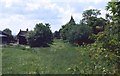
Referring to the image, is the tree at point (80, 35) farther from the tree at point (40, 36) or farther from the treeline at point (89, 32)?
the tree at point (40, 36)

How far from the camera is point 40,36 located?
64.4m

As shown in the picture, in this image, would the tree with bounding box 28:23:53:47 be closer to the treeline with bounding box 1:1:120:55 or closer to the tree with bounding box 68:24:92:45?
the treeline with bounding box 1:1:120:55

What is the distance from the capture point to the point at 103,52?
10023 mm

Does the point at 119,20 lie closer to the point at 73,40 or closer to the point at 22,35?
the point at 73,40

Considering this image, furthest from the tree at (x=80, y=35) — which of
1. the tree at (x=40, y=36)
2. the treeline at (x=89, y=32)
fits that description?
the tree at (x=40, y=36)

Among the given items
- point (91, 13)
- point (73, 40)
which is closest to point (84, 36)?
point (73, 40)

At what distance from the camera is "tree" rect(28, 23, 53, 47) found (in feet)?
211

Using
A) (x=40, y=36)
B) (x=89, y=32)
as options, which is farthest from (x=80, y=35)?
(x=40, y=36)

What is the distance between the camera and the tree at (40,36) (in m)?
64.4

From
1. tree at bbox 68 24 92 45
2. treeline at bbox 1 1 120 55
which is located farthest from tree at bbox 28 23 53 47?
tree at bbox 68 24 92 45

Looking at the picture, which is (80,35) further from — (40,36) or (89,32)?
(40,36)

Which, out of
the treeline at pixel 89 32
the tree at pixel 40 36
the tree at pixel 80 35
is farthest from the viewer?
the tree at pixel 40 36

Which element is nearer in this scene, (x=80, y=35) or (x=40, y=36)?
(x=80, y=35)

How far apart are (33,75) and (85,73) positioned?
2.37m
